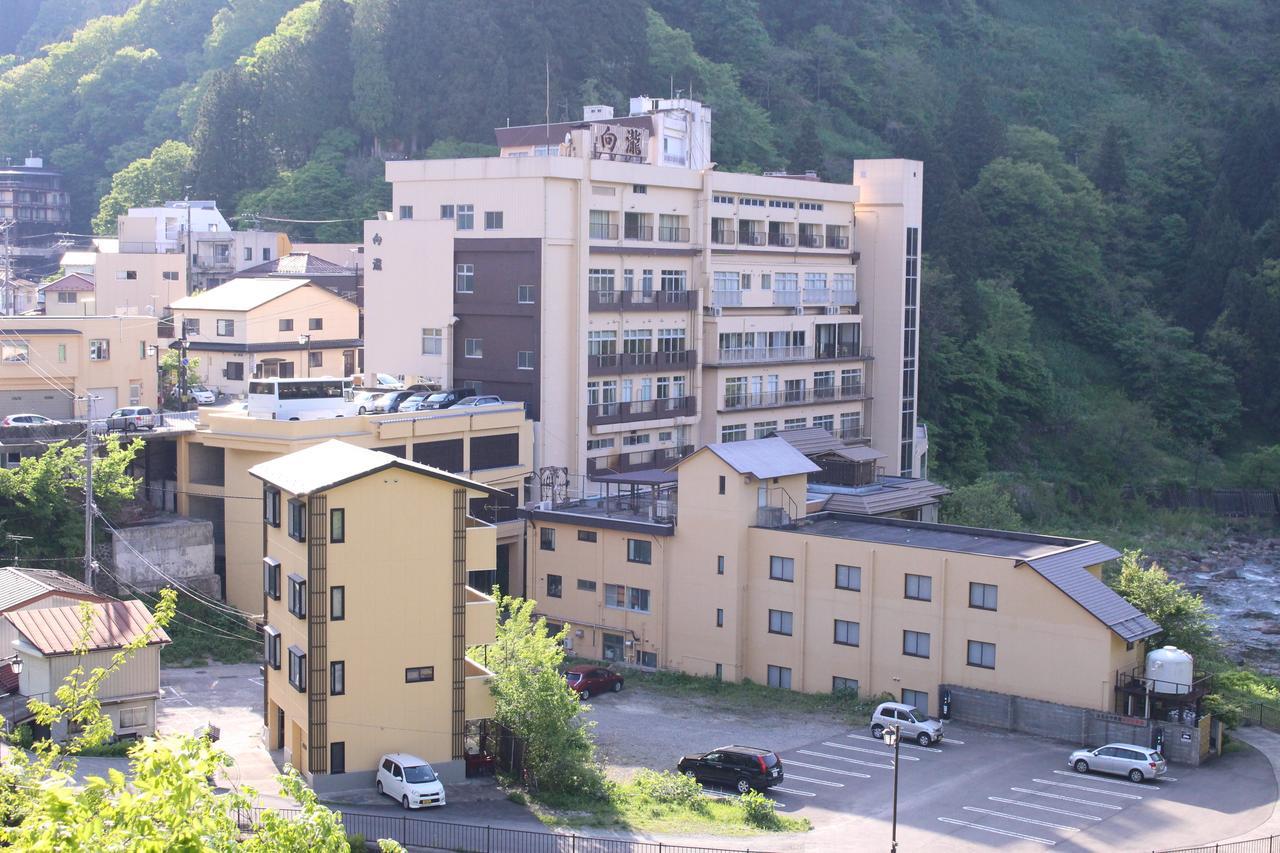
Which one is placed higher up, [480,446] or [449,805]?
[480,446]

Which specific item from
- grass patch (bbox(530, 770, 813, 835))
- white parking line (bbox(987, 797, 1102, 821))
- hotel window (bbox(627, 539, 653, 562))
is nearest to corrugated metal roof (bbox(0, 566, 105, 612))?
grass patch (bbox(530, 770, 813, 835))

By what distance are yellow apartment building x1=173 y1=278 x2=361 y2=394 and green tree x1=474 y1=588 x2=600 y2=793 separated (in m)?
27.3

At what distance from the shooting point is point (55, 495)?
30.5 m

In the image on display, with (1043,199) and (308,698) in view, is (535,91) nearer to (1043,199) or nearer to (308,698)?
(1043,199)

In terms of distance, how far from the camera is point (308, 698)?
22.7 metres

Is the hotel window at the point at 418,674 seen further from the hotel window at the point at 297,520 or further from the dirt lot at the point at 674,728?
the dirt lot at the point at 674,728

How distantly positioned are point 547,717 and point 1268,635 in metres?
27.0

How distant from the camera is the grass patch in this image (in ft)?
71.2

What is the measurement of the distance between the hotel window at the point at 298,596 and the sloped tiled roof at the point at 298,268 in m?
34.6

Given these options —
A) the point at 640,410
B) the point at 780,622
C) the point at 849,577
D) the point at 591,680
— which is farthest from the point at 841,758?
the point at 640,410

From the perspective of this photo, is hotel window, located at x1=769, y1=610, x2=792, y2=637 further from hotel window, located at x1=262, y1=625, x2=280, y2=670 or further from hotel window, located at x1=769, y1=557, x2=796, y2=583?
hotel window, located at x1=262, y1=625, x2=280, y2=670

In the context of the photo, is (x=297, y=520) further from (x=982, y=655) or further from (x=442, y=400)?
(x=442, y=400)

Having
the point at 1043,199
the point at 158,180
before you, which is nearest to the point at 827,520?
the point at 1043,199

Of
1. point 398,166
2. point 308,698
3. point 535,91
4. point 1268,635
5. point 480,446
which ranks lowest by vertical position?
point 1268,635
